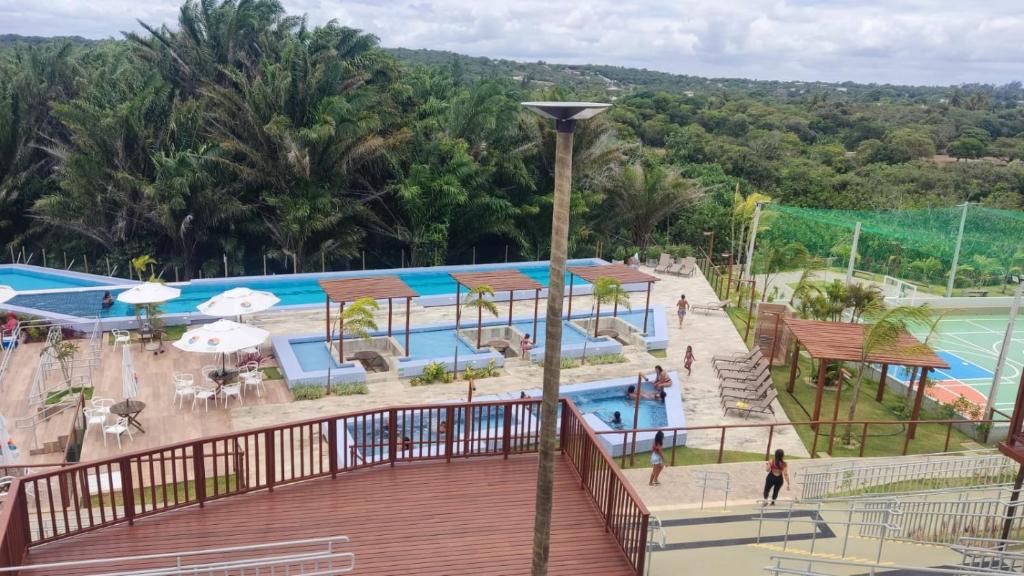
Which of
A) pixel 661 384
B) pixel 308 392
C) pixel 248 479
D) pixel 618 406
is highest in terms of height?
pixel 248 479

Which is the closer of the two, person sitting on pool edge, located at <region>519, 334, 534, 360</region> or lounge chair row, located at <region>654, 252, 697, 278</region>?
person sitting on pool edge, located at <region>519, 334, 534, 360</region>

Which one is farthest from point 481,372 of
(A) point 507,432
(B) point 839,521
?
(B) point 839,521

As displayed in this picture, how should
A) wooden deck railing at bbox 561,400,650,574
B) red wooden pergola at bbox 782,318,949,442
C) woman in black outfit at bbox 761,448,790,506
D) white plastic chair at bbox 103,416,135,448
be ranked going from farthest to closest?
red wooden pergola at bbox 782,318,949,442 < white plastic chair at bbox 103,416,135,448 < woman in black outfit at bbox 761,448,790,506 < wooden deck railing at bbox 561,400,650,574

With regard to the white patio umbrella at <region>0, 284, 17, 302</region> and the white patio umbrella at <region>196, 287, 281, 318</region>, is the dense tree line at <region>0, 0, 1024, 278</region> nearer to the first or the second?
the white patio umbrella at <region>196, 287, 281, 318</region>

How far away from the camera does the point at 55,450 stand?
480 inches

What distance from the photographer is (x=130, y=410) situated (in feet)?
42.9

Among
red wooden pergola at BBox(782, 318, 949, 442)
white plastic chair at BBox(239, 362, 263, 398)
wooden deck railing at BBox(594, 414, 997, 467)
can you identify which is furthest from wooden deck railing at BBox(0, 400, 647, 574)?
red wooden pergola at BBox(782, 318, 949, 442)

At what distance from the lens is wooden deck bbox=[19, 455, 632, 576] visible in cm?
688

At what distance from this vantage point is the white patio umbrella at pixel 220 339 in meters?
14.1

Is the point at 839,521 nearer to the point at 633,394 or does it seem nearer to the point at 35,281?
the point at 633,394

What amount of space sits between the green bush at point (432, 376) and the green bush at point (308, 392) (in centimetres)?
205

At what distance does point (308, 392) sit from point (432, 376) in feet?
9.16

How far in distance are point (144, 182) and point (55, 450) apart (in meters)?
14.5

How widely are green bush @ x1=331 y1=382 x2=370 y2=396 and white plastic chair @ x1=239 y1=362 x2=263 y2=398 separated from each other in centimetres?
154
